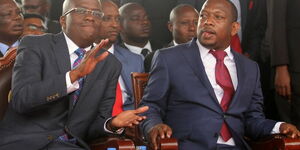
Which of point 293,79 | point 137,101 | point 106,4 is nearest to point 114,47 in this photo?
point 106,4

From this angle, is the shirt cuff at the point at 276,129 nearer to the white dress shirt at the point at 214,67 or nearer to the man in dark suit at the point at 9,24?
the white dress shirt at the point at 214,67

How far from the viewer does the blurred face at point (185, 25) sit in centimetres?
563

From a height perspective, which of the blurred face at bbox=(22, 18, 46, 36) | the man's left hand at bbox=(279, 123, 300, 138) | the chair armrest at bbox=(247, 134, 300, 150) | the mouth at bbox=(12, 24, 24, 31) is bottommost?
the chair armrest at bbox=(247, 134, 300, 150)

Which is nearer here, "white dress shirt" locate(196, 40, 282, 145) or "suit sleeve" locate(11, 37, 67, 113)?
"suit sleeve" locate(11, 37, 67, 113)

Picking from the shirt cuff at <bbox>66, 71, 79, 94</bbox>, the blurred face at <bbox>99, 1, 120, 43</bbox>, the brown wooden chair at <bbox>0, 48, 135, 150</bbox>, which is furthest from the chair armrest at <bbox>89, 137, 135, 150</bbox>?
the blurred face at <bbox>99, 1, 120, 43</bbox>

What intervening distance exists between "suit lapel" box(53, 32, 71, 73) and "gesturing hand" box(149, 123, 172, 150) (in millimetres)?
672

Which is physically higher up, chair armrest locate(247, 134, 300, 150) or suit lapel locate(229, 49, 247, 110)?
suit lapel locate(229, 49, 247, 110)

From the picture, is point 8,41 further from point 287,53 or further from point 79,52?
Answer: point 287,53

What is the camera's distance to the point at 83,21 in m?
3.67

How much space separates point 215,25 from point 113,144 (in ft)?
3.93

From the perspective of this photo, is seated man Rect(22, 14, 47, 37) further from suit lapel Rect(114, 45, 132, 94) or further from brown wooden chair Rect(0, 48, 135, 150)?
brown wooden chair Rect(0, 48, 135, 150)

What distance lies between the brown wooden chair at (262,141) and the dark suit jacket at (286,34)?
107 cm

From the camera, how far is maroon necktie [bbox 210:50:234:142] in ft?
12.5

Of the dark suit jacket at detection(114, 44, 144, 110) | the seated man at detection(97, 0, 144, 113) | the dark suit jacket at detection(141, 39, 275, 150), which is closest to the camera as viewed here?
the dark suit jacket at detection(141, 39, 275, 150)
